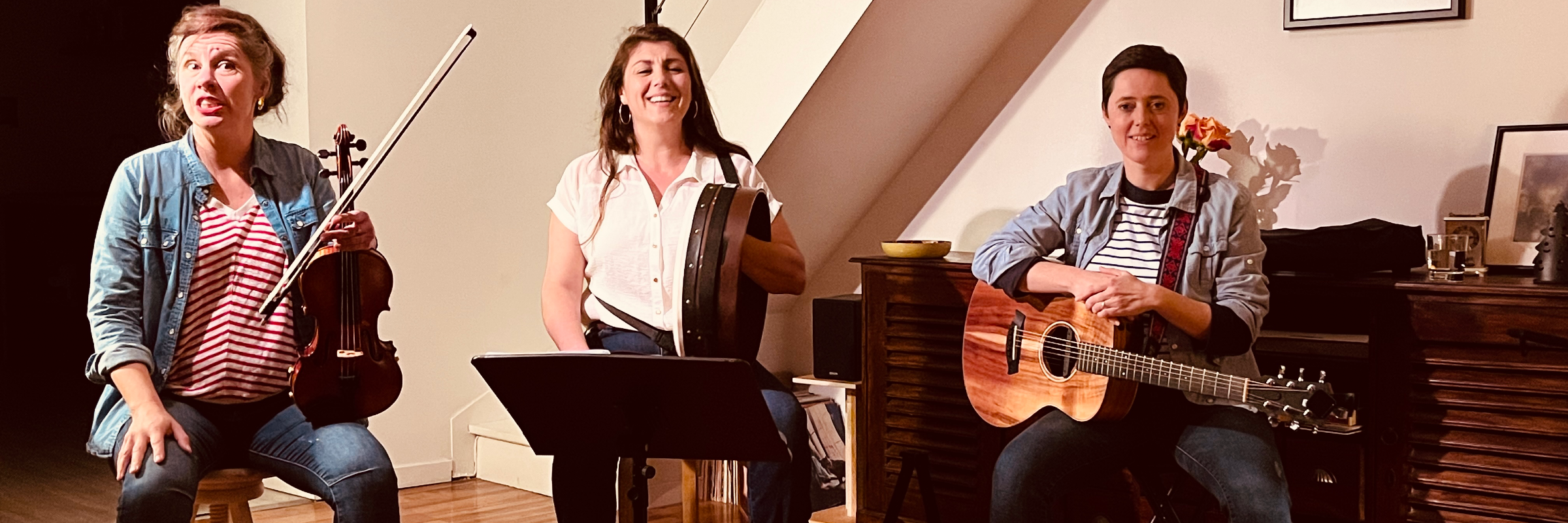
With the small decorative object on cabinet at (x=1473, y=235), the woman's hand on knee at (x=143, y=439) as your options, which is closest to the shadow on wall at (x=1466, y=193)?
the small decorative object on cabinet at (x=1473, y=235)

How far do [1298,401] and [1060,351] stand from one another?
45 cm

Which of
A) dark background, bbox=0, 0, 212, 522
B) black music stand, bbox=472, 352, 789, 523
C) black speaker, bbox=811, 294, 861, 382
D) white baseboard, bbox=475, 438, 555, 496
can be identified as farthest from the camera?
dark background, bbox=0, 0, 212, 522

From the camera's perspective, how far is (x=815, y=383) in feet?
11.4

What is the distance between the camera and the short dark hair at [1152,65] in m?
2.57

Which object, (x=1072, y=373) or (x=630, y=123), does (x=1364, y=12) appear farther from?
(x=630, y=123)

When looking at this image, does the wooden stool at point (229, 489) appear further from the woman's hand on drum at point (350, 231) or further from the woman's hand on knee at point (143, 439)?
the woman's hand on drum at point (350, 231)

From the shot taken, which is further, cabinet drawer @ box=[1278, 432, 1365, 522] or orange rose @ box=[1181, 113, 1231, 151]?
orange rose @ box=[1181, 113, 1231, 151]

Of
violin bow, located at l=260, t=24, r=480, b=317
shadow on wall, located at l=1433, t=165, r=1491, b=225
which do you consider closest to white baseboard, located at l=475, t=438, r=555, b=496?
violin bow, located at l=260, t=24, r=480, b=317

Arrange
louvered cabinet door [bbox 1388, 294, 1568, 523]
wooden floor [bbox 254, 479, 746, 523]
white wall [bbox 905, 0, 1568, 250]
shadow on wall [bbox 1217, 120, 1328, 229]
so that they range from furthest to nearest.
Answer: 1. wooden floor [bbox 254, 479, 746, 523]
2. shadow on wall [bbox 1217, 120, 1328, 229]
3. white wall [bbox 905, 0, 1568, 250]
4. louvered cabinet door [bbox 1388, 294, 1568, 523]

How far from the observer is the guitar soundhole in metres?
2.52

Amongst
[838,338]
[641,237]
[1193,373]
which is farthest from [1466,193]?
[641,237]

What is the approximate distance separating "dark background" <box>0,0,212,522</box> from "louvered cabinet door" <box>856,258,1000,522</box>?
12.3ft

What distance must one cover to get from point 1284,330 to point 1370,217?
327mm

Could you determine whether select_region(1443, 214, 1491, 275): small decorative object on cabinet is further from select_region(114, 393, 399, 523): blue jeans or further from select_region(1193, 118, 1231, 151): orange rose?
select_region(114, 393, 399, 523): blue jeans
